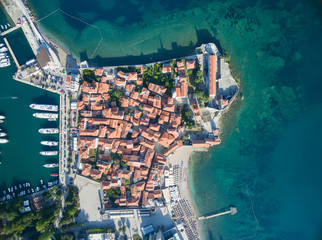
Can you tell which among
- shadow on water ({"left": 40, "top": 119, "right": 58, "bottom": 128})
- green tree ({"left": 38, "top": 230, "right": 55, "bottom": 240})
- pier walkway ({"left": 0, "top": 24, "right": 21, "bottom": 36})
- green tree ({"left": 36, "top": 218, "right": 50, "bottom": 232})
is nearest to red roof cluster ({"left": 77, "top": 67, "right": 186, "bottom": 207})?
shadow on water ({"left": 40, "top": 119, "right": 58, "bottom": 128})

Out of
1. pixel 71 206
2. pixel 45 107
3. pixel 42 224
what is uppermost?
pixel 45 107

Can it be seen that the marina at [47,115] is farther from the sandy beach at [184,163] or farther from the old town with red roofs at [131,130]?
the sandy beach at [184,163]

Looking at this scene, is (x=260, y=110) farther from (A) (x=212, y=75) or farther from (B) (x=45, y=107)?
(B) (x=45, y=107)

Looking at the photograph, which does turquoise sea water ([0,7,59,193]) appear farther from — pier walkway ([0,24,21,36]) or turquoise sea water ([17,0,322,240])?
turquoise sea water ([17,0,322,240])

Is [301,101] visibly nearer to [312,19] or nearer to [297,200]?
[312,19]

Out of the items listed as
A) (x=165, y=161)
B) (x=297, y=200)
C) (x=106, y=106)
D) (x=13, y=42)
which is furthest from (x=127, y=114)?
(x=297, y=200)

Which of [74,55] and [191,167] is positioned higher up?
[74,55]

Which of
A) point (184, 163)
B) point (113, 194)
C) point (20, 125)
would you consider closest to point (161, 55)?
point (184, 163)

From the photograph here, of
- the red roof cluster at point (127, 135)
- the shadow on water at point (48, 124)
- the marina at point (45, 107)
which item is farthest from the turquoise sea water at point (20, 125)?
the red roof cluster at point (127, 135)
